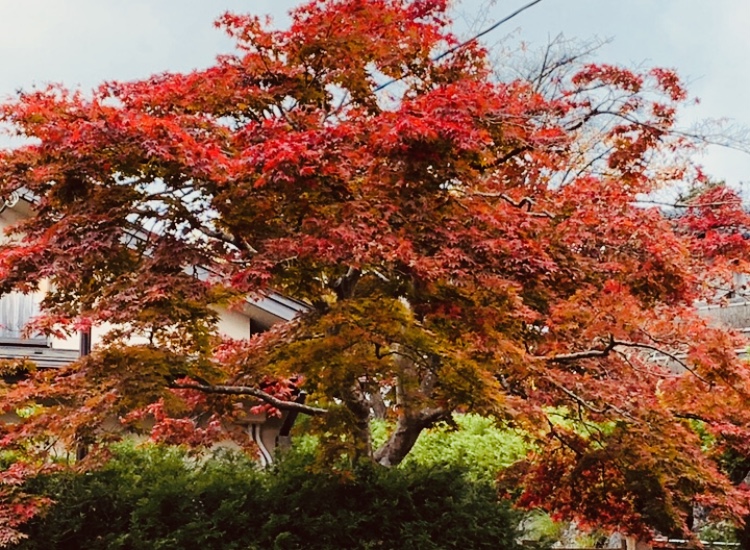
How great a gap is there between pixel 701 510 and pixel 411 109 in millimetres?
7783

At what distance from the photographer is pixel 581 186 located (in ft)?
22.3

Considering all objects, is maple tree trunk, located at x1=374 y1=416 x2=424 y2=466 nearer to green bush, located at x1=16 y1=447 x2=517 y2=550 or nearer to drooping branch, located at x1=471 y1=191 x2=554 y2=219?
green bush, located at x1=16 y1=447 x2=517 y2=550

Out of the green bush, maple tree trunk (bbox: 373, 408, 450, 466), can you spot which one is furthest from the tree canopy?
the green bush

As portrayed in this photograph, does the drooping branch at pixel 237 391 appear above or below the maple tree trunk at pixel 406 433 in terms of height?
above

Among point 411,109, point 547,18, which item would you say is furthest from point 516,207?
point 547,18

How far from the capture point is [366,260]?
17.1 ft

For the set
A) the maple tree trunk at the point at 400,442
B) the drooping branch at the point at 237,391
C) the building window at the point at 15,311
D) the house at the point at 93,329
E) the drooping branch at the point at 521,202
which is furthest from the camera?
the building window at the point at 15,311

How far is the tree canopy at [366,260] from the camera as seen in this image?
17.4ft

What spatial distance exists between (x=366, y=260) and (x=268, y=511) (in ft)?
8.51

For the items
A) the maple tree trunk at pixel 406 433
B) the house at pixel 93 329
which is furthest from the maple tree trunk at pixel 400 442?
the house at pixel 93 329

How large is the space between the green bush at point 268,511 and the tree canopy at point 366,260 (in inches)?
14.6

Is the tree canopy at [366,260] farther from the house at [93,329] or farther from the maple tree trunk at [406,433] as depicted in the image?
the house at [93,329]

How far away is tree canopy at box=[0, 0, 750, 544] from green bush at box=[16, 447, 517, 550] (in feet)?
1.22

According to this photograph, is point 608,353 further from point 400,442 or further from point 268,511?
point 268,511
